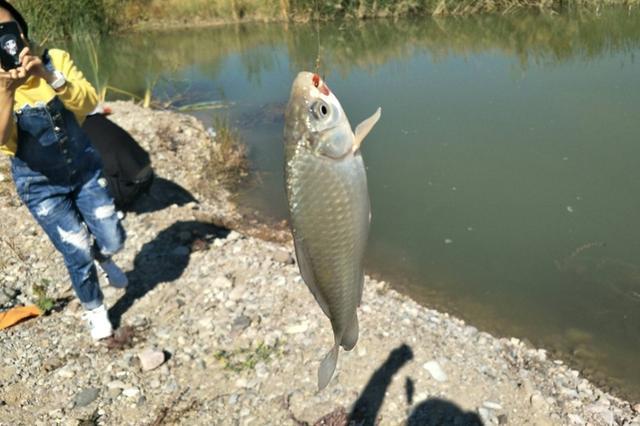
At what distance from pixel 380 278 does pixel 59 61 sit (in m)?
3.46

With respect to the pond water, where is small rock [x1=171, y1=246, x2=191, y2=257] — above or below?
above

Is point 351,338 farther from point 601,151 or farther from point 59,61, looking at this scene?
point 601,151

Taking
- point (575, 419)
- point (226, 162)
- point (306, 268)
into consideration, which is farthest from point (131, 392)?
point (226, 162)

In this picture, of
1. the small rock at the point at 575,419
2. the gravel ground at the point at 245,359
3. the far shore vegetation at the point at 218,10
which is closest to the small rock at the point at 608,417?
the gravel ground at the point at 245,359

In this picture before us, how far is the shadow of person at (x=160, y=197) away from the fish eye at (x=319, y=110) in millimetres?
4937

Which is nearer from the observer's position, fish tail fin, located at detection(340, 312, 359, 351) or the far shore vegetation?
fish tail fin, located at detection(340, 312, 359, 351)

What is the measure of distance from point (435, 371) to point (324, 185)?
239 cm

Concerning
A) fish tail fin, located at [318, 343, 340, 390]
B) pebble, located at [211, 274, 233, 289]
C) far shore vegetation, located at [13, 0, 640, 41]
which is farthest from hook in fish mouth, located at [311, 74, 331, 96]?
far shore vegetation, located at [13, 0, 640, 41]

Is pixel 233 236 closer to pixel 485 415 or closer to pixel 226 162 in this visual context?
pixel 226 162

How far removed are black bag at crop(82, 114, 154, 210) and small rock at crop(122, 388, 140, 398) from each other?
275 cm

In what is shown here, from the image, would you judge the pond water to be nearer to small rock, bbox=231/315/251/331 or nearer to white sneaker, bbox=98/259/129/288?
small rock, bbox=231/315/251/331

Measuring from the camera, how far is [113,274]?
4789mm

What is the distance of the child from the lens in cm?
353

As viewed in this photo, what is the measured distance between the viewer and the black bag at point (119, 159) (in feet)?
19.7
